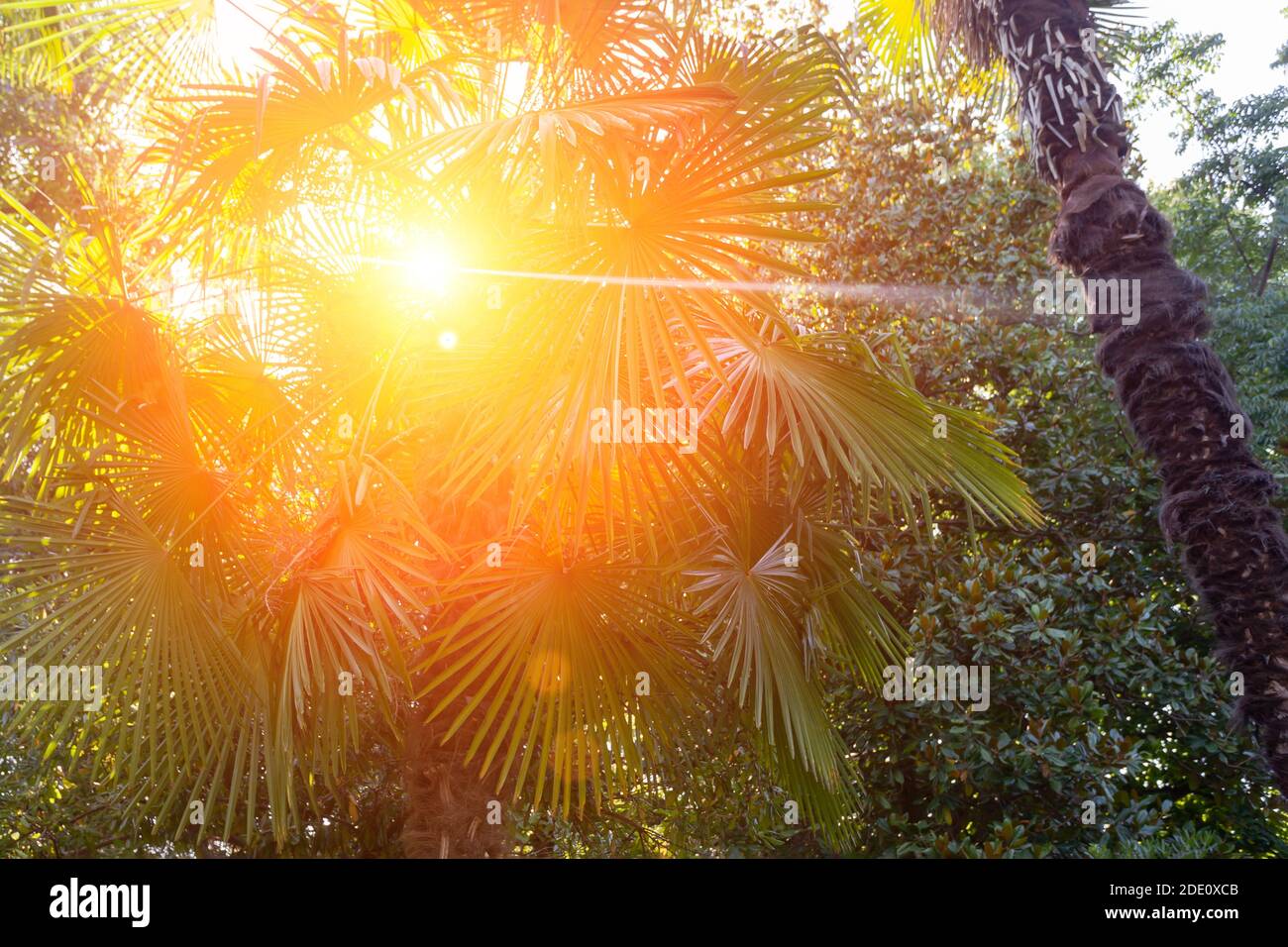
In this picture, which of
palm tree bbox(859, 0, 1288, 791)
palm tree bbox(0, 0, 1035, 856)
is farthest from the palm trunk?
palm tree bbox(859, 0, 1288, 791)

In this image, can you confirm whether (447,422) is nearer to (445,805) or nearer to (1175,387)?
(445,805)

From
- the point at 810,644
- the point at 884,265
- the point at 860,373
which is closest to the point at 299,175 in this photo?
the point at 860,373

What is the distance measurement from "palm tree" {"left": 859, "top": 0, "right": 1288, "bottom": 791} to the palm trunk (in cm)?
321

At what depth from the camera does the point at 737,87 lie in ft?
13.4

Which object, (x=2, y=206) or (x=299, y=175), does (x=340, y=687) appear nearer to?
(x=299, y=175)

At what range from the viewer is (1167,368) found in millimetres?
3701

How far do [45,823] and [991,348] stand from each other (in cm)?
735

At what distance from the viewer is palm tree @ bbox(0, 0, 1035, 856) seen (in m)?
3.19

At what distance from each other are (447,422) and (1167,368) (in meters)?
2.98

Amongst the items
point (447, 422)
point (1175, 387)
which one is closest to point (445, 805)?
point (447, 422)

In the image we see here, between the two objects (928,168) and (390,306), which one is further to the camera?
(928,168)

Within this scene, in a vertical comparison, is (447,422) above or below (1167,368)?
below

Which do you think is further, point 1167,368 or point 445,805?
point 445,805
